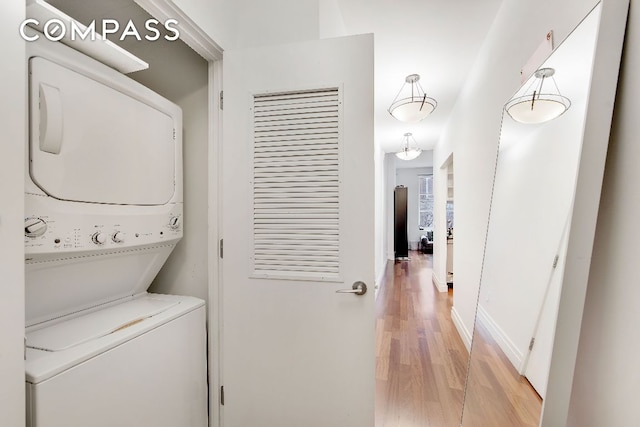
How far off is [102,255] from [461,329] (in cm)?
320

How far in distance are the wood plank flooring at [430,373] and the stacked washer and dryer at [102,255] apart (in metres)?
1.28

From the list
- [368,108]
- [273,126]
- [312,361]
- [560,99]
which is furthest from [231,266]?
[560,99]

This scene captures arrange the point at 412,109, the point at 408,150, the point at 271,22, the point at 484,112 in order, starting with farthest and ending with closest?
the point at 408,150 → the point at 412,109 → the point at 484,112 → the point at 271,22

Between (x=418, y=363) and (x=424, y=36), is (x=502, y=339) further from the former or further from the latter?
(x=424, y=36)

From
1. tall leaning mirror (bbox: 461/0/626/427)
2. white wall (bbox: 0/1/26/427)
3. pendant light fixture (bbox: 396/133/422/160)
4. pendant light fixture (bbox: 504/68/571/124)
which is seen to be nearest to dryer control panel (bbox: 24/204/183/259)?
white wall (bbox: 0/1/26/427)

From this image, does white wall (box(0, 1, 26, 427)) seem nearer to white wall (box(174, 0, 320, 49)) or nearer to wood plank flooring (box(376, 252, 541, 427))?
white wall (box(174, 0, 320, 49))

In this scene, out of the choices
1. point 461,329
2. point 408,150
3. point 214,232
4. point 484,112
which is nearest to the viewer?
point 214,232

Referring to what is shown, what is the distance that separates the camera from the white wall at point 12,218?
742mm

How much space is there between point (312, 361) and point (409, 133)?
4689 millimetres

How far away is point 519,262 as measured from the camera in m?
1.33

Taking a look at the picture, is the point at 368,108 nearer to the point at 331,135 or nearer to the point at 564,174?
the point at 331,135

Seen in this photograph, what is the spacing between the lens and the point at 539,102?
1.28 m

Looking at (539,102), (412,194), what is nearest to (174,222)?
(539,102)

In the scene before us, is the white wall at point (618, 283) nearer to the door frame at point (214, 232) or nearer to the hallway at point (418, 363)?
the hallway at point (418, 363)
